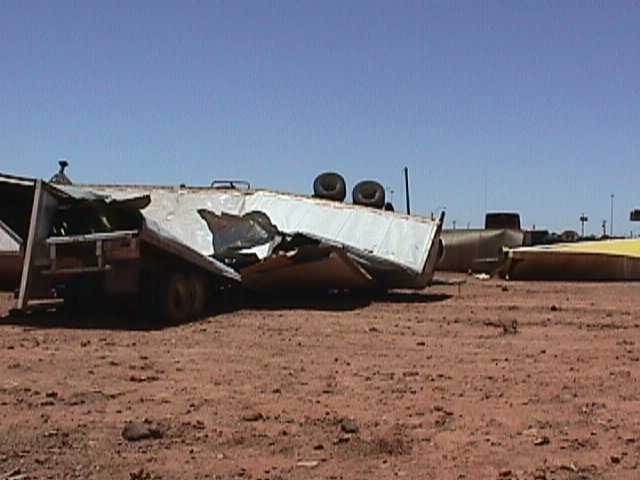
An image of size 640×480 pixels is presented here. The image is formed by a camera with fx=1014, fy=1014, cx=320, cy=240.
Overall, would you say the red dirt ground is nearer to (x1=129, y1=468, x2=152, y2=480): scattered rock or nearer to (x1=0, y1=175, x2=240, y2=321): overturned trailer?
(x1=129, y1=468, x2=152, y2=480): scattered rock

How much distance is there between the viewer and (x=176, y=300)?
13.1 m

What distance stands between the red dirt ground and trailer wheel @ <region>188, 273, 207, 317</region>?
0.58 meters

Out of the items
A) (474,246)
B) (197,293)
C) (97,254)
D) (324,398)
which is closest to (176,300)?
(197,293)

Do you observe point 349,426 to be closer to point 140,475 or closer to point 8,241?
point 140,475

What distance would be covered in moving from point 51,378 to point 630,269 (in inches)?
644

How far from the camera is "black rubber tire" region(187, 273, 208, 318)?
13.5 m

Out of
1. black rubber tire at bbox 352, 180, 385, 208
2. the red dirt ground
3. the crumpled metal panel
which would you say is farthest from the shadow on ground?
black rubber tire at bbox 352, 180, 385, 208

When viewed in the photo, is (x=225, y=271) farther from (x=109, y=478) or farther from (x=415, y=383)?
(x=109, y=478)

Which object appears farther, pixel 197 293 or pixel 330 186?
pixel 330 186

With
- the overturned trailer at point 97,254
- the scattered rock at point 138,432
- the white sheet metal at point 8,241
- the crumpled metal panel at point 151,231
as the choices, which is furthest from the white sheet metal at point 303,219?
the scattered rock at point 138,432

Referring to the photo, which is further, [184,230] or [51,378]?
[184,230]

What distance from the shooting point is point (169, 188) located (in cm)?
1727

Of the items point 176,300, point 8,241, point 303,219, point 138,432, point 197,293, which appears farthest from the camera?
point 303,219

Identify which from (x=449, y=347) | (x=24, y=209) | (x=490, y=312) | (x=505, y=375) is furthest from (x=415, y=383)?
(x=24, y=209)
